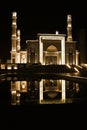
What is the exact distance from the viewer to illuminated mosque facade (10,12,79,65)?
32188mm

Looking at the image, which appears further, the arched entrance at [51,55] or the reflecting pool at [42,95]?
the arched entrance at [51,55]

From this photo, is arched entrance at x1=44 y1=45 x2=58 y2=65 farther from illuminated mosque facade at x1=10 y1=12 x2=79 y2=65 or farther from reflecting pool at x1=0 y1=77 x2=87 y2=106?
reflecting pool at x1=0 y1=77 x2=87 y2=106

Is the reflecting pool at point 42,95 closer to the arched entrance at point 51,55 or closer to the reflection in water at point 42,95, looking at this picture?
the reflection in water at point 42,95

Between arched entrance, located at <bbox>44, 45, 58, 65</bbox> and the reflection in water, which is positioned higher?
arched entrance, located at <bbox>44, 45, 58, 65</bbox>

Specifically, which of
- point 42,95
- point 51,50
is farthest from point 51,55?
point 42,95

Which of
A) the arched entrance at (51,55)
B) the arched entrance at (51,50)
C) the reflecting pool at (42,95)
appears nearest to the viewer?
the reflecting pool at (42,95)

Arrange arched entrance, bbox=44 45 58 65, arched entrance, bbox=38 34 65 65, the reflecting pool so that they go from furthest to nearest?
1. arched entrance, bbox=44 45 58 65
2. arched entrance, bbox=38 34 65 65
3. the reflecting pool

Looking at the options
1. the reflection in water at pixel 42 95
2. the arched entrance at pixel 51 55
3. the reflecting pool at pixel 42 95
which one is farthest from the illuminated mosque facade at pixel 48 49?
the reflection in water at pixel 42 95

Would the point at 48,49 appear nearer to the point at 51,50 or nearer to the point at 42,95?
the point at 51,50

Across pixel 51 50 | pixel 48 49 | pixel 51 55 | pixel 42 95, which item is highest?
pixel 48 49

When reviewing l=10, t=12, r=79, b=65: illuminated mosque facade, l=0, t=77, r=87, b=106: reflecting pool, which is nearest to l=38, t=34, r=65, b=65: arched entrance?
l=10, t=12, r=79, b=65: illuminated mosque facade

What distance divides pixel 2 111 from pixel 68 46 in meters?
27.6

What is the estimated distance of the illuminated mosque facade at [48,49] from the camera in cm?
3219

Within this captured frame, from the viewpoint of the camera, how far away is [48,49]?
108 feet
